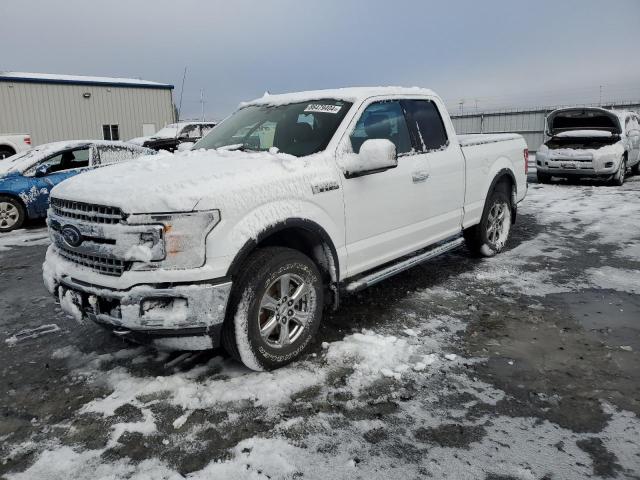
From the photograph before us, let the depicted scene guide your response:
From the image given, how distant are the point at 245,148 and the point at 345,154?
0.87 metres

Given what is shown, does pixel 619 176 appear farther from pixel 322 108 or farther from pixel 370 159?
pixel 370 159

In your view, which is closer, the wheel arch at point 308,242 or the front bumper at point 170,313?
the front bumper at point 170,313

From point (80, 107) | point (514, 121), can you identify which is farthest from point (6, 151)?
point (514, 121)

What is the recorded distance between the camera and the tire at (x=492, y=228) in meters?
5.77

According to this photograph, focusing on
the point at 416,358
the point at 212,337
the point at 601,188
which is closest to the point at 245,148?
the point at 212,337

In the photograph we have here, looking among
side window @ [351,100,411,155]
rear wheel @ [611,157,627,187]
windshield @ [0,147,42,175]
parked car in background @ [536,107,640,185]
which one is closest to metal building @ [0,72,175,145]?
windshield @ [0,147,42,175]

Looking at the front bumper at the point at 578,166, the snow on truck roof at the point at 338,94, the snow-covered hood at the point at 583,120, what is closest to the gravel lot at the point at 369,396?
the snow on truck roof at the point at 338,94

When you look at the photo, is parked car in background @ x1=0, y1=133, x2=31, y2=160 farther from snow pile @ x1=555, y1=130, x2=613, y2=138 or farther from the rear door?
snow pile @ x1=555, y1=130, x2=613, y2=138

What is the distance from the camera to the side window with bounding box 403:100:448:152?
4.58 metres

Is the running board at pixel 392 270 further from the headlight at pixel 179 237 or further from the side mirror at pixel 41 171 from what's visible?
the side mirror at pixel 41 171

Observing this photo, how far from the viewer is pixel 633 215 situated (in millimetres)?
8414

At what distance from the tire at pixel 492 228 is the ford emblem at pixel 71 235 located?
170 inches

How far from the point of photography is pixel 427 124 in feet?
15.6

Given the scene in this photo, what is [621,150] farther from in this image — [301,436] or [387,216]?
[301,436]
